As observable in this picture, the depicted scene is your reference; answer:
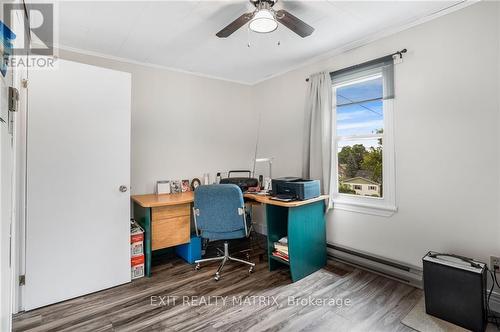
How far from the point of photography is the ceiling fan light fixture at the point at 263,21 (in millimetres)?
1756

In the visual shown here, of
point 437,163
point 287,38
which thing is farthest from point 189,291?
point 287,38

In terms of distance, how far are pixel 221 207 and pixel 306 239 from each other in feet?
3.08

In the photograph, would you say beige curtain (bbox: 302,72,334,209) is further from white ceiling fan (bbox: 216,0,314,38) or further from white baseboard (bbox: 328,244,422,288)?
white ceiling fan (bbox: 216,0,314,38)

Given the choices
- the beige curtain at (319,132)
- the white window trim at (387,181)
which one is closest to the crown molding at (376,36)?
the beige curtain at (319,132)

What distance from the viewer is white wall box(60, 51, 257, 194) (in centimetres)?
307

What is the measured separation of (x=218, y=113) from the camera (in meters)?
3.79

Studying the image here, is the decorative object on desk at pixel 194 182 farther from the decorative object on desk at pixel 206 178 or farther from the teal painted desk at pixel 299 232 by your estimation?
the teal painted desk at pixel 299 232

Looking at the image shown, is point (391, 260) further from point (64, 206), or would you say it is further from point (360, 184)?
point (64, 206)

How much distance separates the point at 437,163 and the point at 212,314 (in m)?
2.27

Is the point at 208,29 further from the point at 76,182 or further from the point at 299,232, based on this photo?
the point at 299,232

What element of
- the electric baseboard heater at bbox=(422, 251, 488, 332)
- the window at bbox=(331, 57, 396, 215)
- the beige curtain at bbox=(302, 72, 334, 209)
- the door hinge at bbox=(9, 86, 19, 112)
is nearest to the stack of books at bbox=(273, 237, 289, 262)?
the beige curtain at bbox=(302, 72, 334, 209)

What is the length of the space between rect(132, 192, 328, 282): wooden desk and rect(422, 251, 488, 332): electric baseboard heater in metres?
1.01

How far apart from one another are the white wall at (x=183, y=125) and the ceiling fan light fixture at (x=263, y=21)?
1817 mm

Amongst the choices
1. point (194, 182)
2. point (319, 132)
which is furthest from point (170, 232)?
point (319, 132)
